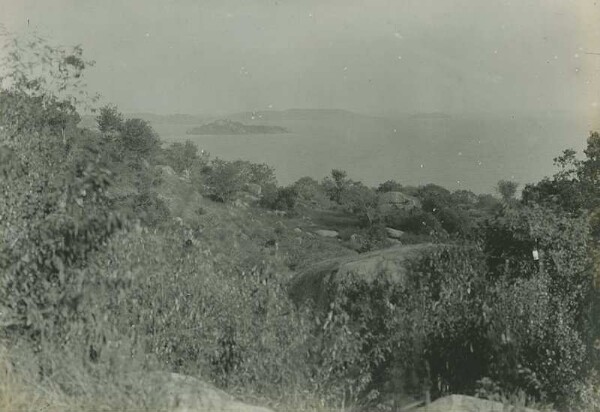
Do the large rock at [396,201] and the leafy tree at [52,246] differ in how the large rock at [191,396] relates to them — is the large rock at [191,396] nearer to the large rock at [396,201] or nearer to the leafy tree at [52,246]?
the leafy tree at [52,246]

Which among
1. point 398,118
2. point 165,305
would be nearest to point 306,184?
point 165,305

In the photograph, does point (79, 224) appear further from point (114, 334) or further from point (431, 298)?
point (431, 298)

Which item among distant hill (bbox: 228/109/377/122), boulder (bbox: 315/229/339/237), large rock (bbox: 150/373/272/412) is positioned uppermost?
distant hill (bbox: 228/109/377/122)

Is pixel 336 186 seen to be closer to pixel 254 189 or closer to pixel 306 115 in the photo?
pixel 254 189

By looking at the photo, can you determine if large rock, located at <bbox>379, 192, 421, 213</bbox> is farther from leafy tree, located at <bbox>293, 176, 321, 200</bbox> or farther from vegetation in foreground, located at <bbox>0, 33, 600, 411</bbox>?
vegetation in foreground, located at <bbox>0, 33, 600, 411</bbox>

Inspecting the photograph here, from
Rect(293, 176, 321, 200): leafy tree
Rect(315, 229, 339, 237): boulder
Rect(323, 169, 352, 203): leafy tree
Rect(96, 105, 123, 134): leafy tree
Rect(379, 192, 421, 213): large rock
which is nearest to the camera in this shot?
Rect(315, 229, 339, 237): boulder

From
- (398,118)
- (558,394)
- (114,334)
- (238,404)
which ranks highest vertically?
(398,118)

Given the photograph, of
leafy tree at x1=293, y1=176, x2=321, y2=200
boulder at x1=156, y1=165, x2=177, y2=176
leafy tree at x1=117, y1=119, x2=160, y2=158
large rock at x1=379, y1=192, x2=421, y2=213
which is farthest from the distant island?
leafy tree at x1=117, y1=119, x2=160, y2=158
